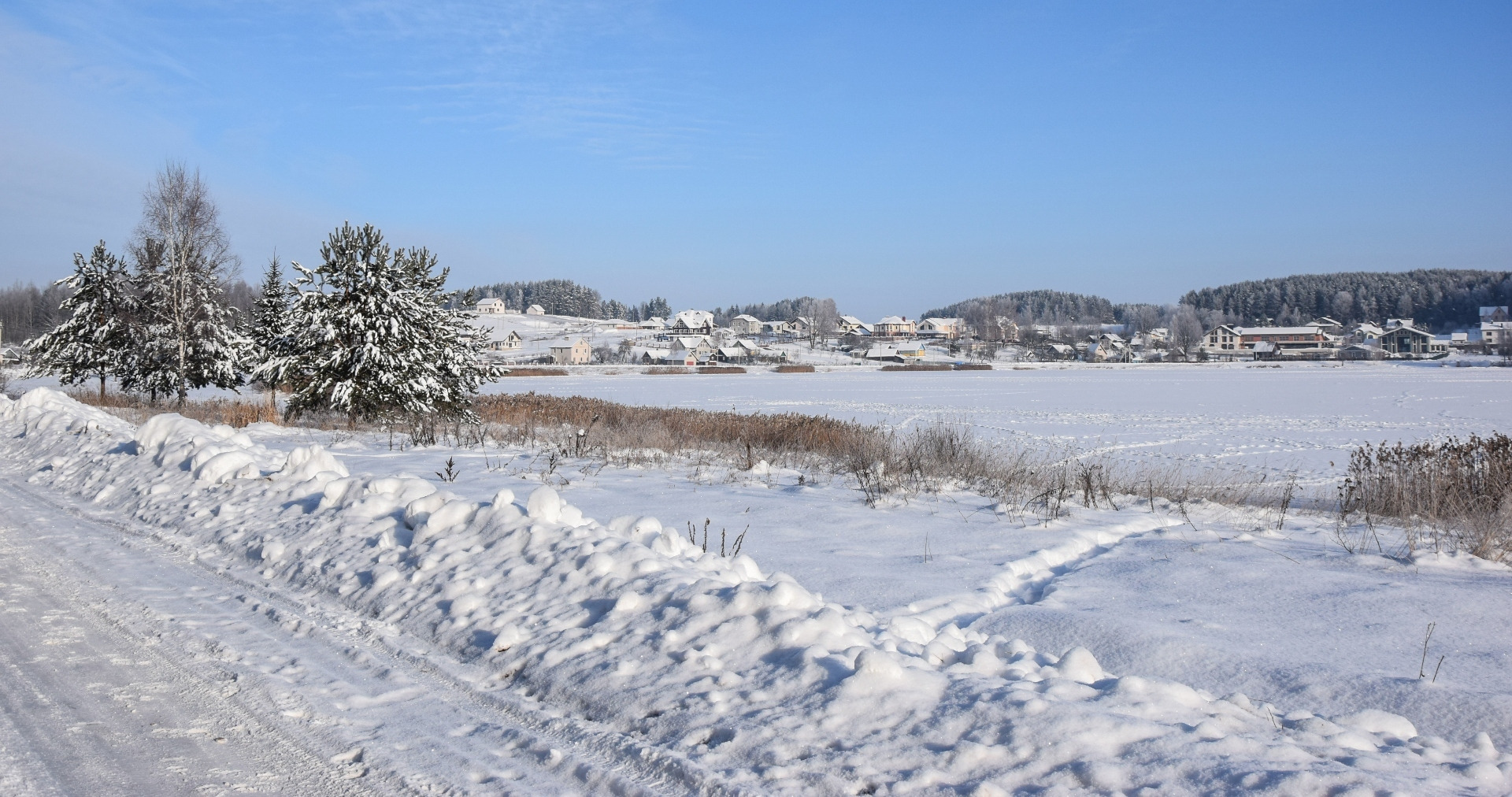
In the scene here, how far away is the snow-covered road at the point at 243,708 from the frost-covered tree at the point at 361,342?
11.9 m

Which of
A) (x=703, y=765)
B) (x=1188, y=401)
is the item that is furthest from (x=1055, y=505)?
(x=1188, y=401)

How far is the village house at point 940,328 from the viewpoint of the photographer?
18650 centimetres

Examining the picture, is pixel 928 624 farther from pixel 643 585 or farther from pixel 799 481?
pixel 799 481

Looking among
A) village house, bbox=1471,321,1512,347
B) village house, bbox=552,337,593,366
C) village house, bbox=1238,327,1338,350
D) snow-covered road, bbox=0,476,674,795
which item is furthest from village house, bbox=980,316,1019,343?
snow-covered road, bbox=0,476,674,795

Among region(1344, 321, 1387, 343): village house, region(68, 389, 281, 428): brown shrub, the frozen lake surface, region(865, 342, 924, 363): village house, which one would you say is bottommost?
the frozen lake surface

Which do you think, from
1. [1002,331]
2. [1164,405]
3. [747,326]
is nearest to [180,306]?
[1164,405]

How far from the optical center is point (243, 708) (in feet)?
13.6

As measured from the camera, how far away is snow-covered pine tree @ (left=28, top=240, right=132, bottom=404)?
2694 cm

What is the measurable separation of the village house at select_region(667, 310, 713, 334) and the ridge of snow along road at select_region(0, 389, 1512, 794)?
16897 centimetres

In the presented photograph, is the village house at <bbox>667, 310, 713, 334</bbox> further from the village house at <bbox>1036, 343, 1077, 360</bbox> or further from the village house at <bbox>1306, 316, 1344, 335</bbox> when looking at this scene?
the village house at <bbox>1306, 316, 1344, 335</bbox>

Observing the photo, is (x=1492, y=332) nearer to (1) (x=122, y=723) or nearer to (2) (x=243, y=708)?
(2) (x=243, y=708)

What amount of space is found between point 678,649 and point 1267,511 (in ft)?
27.1

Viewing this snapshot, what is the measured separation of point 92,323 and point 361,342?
1577cm

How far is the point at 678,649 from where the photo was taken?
14.6 ft
